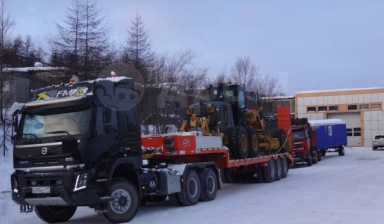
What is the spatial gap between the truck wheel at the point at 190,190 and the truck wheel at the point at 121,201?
2.12 metres

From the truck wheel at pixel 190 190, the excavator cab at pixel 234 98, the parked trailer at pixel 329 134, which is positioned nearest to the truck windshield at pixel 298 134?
the parked trailer at pixel 329 134

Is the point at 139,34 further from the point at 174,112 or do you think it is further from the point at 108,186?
the point at 108,186

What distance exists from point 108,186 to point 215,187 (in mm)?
4926

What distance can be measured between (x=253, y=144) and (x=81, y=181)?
9327 mm

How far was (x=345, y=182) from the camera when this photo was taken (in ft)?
56.4

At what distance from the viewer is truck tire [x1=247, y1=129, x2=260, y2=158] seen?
56.7ft

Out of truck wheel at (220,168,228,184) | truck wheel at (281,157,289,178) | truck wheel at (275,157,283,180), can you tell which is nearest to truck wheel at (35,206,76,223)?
truck wheel at (220,168,228,184)

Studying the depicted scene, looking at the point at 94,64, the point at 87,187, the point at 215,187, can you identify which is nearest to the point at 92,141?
the point at 87,187

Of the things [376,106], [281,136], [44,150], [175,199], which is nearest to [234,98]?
[281,136]

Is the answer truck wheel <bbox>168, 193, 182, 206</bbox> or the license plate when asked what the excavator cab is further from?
the license plate

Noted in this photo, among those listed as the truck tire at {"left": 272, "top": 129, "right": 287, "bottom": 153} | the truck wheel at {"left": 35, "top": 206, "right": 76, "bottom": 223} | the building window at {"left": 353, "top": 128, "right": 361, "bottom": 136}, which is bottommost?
the truck wheel at {"left": 35, "top": 206, "right": 76, "bottom": 223}

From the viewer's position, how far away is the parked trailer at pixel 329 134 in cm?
3295

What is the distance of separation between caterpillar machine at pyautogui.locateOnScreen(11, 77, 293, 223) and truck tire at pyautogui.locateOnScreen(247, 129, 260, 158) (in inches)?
166

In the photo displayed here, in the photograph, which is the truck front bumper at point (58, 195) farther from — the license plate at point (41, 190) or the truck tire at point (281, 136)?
the truck tire at point (281, 136)
